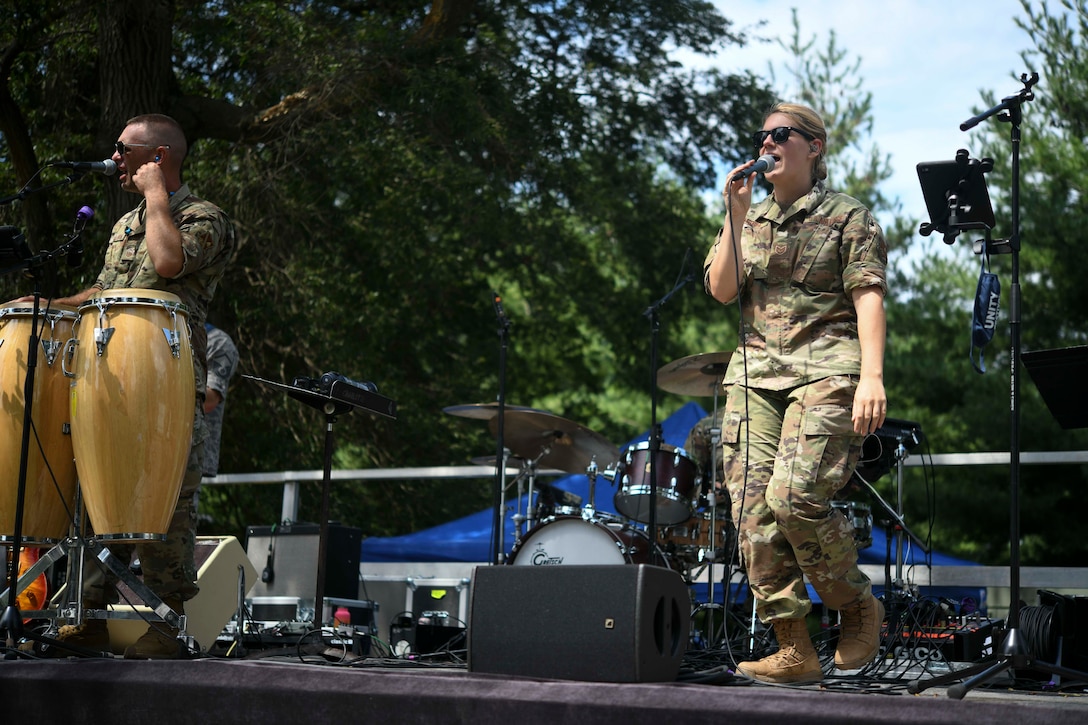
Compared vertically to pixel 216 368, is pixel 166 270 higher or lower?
higher

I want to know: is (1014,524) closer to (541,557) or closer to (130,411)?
(130,411)

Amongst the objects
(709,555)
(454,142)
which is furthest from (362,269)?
(709,555)

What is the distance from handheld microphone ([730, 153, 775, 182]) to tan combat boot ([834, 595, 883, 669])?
1.43m

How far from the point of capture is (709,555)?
21.3 feet

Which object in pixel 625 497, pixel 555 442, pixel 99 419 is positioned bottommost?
pixel 625 497

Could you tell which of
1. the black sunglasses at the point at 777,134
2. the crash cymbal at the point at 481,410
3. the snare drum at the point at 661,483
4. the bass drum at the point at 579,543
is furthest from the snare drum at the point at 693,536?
the black sunglasses at the point at 777,134

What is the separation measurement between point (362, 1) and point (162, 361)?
8.58 metres

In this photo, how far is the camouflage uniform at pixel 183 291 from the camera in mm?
4152

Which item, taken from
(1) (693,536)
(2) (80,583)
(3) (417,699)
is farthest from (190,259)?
(1) (693,536)

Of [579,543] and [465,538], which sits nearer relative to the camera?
[579,543]

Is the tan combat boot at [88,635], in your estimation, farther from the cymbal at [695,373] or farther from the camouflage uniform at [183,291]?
the cymbal at [695,373]

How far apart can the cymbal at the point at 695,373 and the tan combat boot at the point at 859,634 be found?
2.77m

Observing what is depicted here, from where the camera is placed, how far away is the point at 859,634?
3.79 meters

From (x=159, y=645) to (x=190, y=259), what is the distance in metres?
1.36
